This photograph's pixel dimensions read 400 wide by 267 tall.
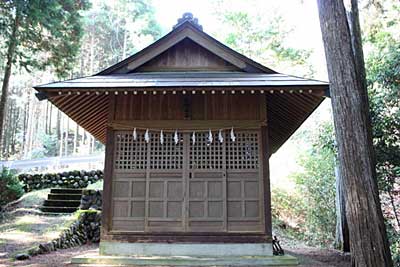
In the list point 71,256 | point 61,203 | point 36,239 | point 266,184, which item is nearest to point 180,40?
point 266,184

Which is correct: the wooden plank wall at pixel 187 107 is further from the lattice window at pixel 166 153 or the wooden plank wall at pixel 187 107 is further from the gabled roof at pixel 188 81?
the lattice window at pixel 166 153

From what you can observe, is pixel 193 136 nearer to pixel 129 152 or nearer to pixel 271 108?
pixel 129 152

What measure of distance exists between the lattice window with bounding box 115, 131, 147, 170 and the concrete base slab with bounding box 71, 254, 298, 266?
1.79 meters

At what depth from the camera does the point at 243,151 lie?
714 centimetres

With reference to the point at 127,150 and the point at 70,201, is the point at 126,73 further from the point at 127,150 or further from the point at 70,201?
the point at 70,201

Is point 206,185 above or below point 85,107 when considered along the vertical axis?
below

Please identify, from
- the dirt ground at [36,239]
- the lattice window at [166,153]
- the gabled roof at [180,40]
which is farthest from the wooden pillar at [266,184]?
the lattice window at [166,153]

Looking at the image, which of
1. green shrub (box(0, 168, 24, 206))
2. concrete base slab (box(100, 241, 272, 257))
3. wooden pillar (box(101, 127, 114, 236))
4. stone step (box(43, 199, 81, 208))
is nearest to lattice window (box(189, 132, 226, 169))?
concrete base slab (box(100, 241, 272, 257))

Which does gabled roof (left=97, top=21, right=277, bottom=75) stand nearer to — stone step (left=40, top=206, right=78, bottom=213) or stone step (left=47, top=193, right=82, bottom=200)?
stone step (left=40, top=206, right=78, bottom=213)

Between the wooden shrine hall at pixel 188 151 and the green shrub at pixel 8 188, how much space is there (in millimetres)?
5650

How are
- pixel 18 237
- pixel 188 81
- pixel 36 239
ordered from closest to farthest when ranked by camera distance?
pixel 188 81 < pixel 36 239 < pixel 18 237

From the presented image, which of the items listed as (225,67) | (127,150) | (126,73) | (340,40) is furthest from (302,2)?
(127,150)

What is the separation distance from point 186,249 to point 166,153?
1.93 metres

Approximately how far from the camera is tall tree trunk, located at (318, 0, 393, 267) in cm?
454
